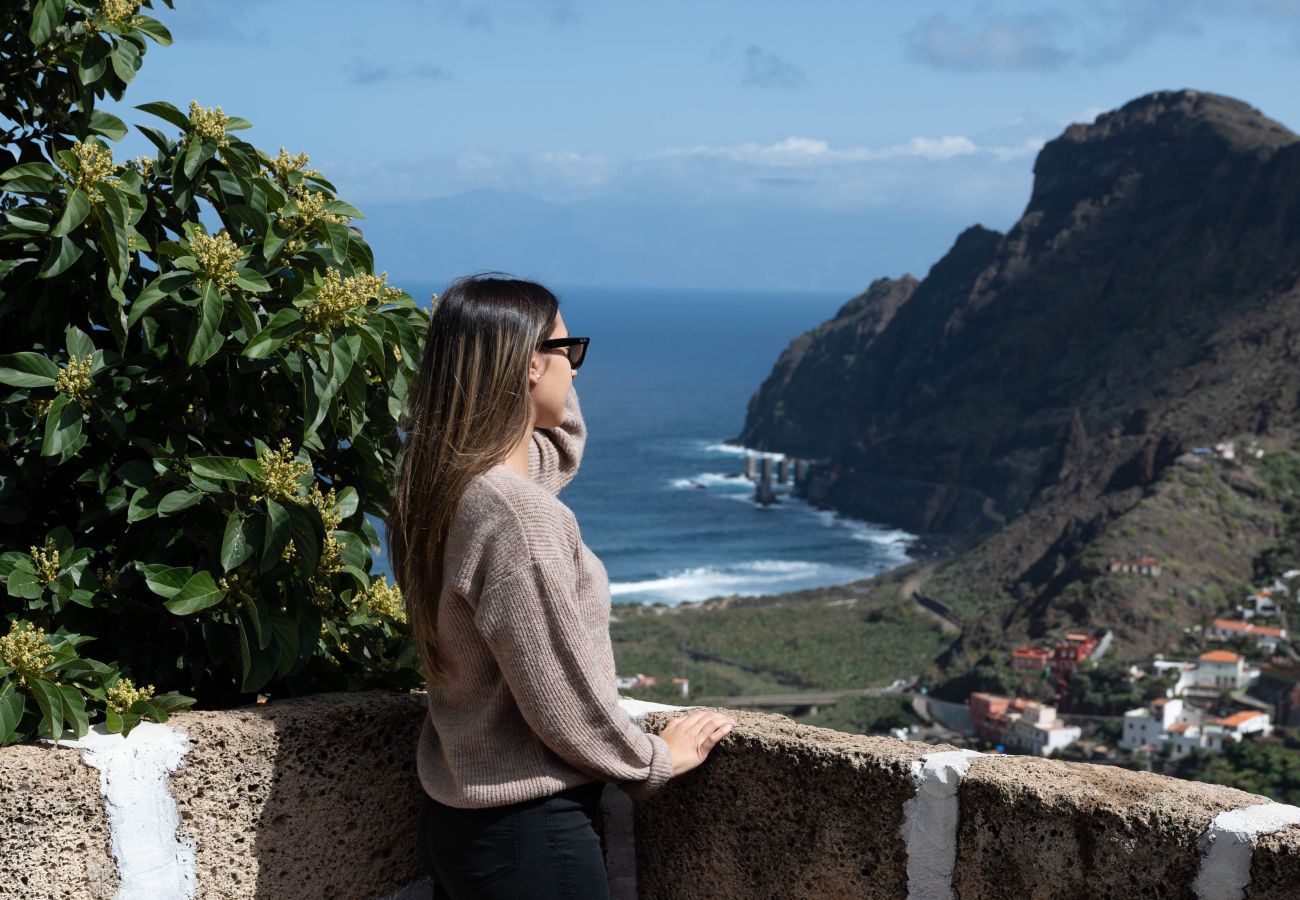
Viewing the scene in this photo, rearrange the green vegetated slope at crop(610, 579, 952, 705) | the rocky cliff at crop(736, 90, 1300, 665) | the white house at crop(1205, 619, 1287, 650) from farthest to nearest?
the green vegetated slope at crop(610, 579, 952, 705) → the rocky cliff at crop(736, 90, 1300, 665) → the white house at crop(1205, 619, 1287, 650)

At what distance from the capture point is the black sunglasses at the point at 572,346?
6.38ft

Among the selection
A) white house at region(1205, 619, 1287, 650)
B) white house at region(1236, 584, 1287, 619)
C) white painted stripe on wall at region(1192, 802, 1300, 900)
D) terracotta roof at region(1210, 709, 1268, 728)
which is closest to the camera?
white painted stripe on wall at region(1192, 802, 1300, 900)

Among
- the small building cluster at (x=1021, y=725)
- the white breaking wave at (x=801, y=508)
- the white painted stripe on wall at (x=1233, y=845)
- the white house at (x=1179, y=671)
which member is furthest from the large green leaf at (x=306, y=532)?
the white breaking wave at (x=801, y=508)

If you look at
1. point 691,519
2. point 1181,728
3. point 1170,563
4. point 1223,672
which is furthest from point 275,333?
point 691,519

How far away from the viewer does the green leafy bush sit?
2016mm

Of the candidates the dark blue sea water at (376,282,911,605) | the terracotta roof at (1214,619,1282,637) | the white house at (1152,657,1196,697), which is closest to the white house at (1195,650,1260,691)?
the white house at (1152,657,1196,697)

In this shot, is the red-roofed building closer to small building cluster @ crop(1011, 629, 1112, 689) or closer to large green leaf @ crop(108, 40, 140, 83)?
small building cluster @ crop(1011, 629, 1112, 689)

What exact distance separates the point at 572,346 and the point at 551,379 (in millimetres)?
61

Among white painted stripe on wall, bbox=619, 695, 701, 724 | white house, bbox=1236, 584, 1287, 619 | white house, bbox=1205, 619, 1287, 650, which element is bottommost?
white house, bbox=1205, 619, 1287, 650

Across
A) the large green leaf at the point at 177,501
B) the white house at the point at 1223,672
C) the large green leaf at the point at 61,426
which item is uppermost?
the large green leaf at the point at 61,426

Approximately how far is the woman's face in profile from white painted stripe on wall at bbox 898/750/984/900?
745mm

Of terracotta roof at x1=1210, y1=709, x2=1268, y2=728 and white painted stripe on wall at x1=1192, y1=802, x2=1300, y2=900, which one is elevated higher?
white painted stripe on wall at x1=1192, y1=802, x2=1300, y2=900

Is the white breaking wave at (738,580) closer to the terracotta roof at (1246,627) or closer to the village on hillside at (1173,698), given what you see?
the village on hillside at (1173,698)

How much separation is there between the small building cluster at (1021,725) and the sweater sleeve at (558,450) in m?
30.4
